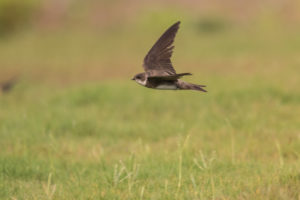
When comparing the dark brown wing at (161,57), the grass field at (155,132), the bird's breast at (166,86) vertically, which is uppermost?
the dark brown wing at (161,57)

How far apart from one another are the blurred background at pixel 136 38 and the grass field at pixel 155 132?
0.11m

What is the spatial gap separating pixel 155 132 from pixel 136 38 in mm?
14791

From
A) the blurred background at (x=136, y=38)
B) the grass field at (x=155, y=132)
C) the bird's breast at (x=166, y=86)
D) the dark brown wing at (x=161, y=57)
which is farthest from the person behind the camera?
the blurred background at (x=136, y=38)

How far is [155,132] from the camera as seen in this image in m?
6.79

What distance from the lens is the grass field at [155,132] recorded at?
Answer: 420 centimetres

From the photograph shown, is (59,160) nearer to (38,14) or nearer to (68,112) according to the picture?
(68,112)

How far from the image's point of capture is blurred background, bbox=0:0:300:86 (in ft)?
44.1

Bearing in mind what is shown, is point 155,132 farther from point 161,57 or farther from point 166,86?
point 166,86

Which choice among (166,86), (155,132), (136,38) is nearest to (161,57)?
(166,86)

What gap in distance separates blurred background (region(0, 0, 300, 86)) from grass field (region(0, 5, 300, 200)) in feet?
0.36

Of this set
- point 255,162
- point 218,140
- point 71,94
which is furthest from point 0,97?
point 255,162

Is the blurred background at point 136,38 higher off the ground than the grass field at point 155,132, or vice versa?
the blurred background at point 136,38

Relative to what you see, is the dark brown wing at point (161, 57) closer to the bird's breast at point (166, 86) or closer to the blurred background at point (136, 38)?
the bird's breast at point (166, 86)

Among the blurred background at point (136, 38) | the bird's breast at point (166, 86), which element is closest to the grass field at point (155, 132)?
the blurred background at point (136, 38)
